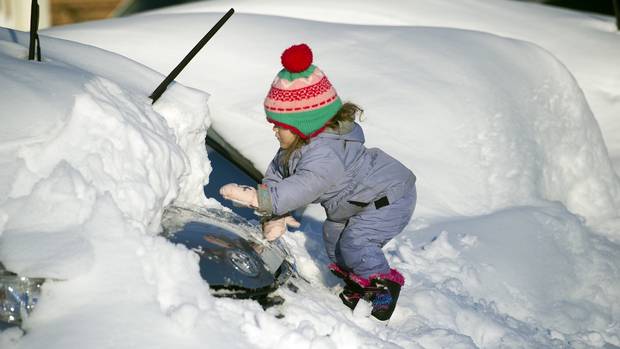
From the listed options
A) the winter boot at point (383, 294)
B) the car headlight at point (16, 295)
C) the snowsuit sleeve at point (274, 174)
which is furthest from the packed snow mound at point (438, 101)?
the car headlight at point (16, 295)

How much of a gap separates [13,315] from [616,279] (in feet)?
7.30

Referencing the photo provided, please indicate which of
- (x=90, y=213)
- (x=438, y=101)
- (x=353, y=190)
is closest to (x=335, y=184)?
(x=353, y=190)

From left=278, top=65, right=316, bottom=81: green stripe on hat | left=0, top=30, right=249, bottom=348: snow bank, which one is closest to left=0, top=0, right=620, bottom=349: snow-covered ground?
left=0, top=30, right=249, bottom=348: snow bank

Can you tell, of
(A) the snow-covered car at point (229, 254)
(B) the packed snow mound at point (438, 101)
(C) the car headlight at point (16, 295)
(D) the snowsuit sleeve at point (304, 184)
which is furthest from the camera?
(B) the packed snow mound at point (438, 101)

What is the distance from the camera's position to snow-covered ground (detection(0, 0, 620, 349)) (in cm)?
160

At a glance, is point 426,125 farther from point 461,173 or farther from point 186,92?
point 186,92

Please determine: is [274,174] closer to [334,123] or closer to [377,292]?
[334,123]

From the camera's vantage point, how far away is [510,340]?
2193 mm

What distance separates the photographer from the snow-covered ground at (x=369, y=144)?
5.26 ft

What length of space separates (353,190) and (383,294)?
13.0 inches

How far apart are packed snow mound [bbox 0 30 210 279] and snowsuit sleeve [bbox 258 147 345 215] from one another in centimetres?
27

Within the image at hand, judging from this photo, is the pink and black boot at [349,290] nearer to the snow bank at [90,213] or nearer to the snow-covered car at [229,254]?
the snow-covered car at [229,254]

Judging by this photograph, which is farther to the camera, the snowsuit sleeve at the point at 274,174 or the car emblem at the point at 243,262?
the snowsuit sleeve at the point at 274,174

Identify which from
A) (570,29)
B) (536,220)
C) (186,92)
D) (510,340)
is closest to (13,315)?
(186,92)
